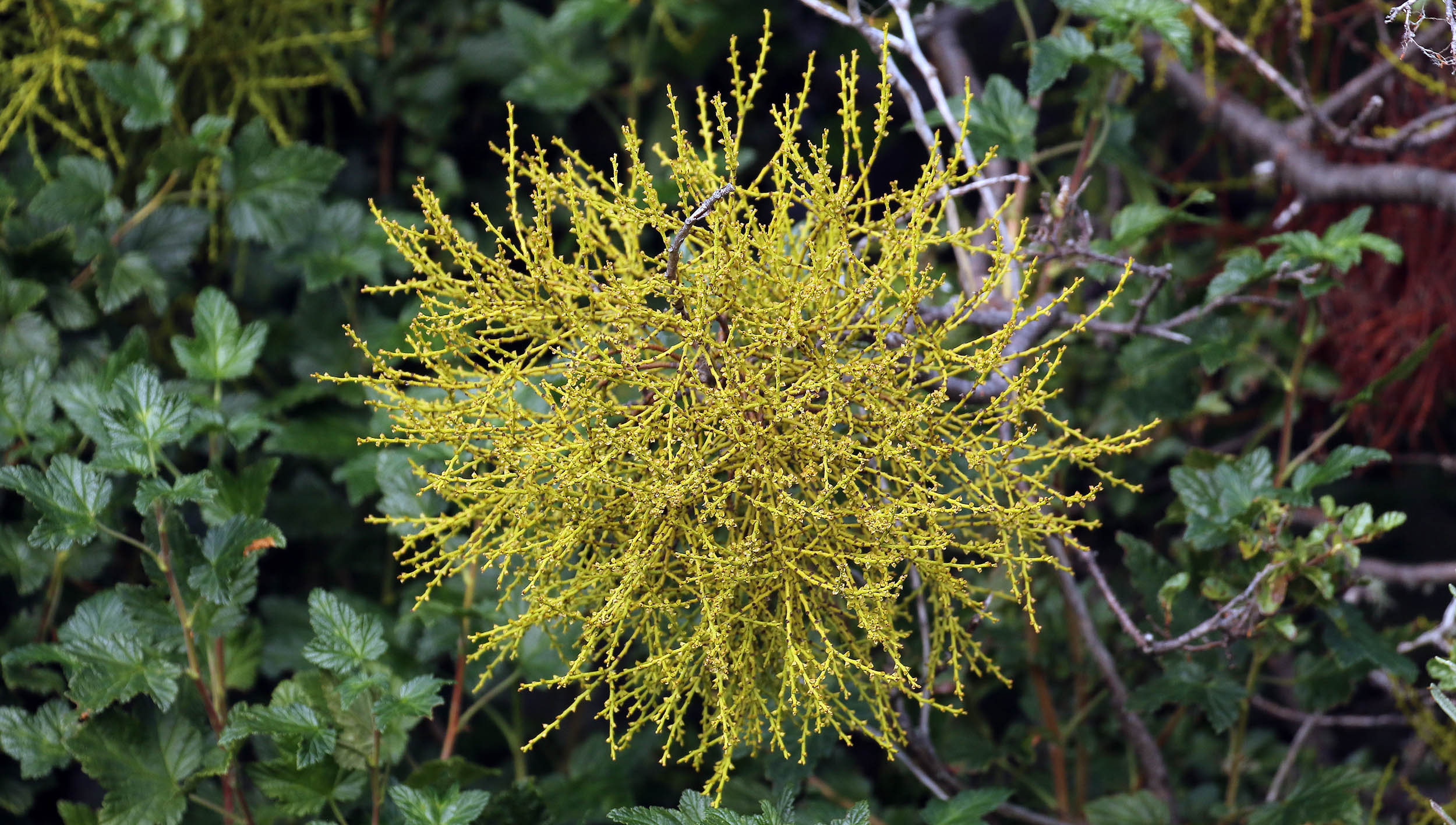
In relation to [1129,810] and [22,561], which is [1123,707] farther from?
[22,561]

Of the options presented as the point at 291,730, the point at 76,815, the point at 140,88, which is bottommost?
the point at 76,815

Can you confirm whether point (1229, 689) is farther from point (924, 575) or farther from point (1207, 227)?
point (1207, 227)

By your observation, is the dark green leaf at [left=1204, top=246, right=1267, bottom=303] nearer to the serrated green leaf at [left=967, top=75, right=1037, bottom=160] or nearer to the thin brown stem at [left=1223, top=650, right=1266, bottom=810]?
the serrated green leaf at [left=967, top=75, right=1037, bottom=160]

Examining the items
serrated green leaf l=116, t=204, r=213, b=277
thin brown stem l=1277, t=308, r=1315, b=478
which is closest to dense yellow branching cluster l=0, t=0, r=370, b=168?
serrated green leaf l=116, t=204, r=213, b=277

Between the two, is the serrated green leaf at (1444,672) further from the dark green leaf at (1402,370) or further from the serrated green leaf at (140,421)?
the serrated green leaf at (140,421)

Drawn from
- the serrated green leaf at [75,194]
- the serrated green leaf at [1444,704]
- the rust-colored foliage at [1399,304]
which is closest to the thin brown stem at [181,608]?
the serrated green leaf at [75,194]

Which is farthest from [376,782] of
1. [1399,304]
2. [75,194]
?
[1399,304]
